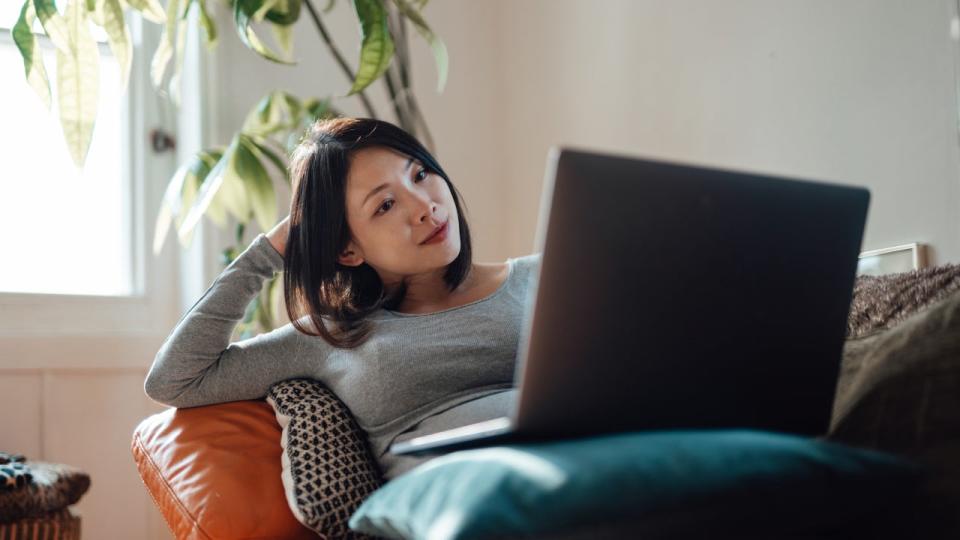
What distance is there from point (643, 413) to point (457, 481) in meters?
0.18

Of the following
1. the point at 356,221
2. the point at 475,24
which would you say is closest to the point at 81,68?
the point at 356,221

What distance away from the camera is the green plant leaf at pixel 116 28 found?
1.71 meters

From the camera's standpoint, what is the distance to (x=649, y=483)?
702 mm

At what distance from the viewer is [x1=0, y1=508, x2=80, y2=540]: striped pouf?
5.21 feet

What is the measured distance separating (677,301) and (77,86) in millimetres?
1246

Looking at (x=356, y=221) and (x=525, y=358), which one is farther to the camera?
(x=356, y=221)

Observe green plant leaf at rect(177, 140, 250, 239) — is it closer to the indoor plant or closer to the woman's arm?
the indoor plant

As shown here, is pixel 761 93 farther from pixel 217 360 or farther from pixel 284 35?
pixel 217 360

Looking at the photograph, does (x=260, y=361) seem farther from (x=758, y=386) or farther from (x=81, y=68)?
(x=758, y=386)

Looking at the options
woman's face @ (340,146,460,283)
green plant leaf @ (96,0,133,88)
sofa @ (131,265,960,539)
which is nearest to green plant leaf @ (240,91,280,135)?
green plant leaf @ (96,0,133,88)

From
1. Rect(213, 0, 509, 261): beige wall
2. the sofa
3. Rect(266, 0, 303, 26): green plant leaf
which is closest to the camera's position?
the sofa

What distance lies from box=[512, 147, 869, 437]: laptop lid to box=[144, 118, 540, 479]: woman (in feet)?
1.76

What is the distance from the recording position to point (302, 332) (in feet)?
4.80

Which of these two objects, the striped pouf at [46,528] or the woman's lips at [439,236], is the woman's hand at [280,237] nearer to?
the woman's lips at [439,236]
